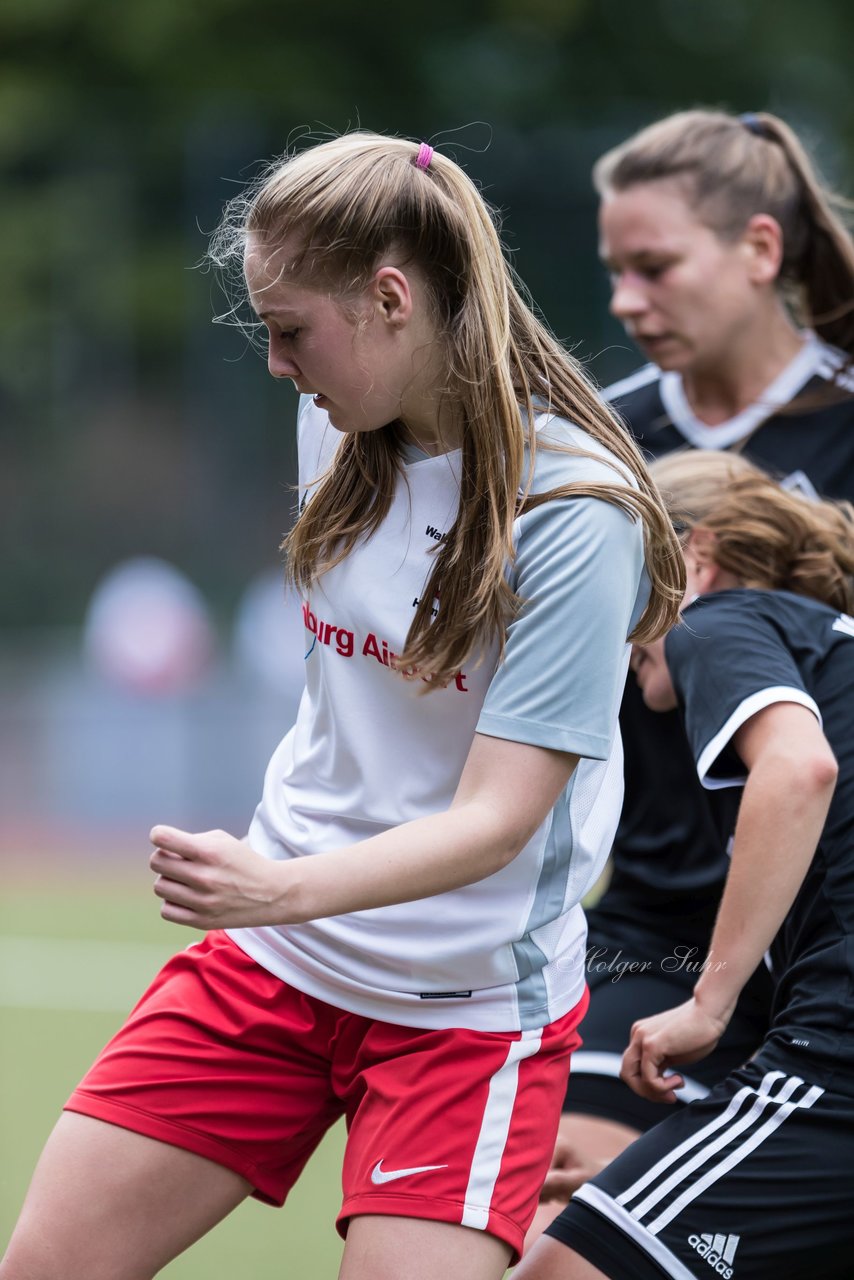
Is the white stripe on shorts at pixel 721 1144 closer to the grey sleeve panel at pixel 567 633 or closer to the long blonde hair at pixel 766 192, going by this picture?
the grey sleeve panel at pixel 567 633

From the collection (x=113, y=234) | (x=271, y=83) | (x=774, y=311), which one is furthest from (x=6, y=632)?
(x=774, y=311)

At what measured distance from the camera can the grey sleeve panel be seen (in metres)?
2.08

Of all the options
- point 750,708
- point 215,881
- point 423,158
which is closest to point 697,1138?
point 750,708

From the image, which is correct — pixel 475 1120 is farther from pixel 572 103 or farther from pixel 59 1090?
pixel 572 103

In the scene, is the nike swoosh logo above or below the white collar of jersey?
below

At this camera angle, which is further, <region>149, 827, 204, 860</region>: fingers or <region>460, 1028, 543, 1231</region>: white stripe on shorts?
<region>460, 1028, 543, 1231</region>: white stripe on shorts

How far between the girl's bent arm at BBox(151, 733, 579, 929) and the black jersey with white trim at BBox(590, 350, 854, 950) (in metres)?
0.94

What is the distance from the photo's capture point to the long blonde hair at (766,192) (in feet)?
11.6

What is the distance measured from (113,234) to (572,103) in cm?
493

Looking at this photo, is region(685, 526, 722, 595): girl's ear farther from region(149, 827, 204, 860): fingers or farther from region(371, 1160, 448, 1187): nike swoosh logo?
region(149, 827, 204, 860): fingers

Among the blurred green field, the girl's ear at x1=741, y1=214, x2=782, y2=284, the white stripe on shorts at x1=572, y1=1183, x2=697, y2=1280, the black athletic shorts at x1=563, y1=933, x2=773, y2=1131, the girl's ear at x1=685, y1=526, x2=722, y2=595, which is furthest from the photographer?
the blurred green field

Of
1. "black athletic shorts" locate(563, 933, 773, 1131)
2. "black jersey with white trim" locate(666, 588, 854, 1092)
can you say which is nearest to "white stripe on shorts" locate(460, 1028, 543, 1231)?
"black jersey with white trim" locate(666, 588, 854, 1092)

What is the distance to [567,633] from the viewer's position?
2088 millimetres

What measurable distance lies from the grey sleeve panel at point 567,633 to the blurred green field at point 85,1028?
2.73ft
